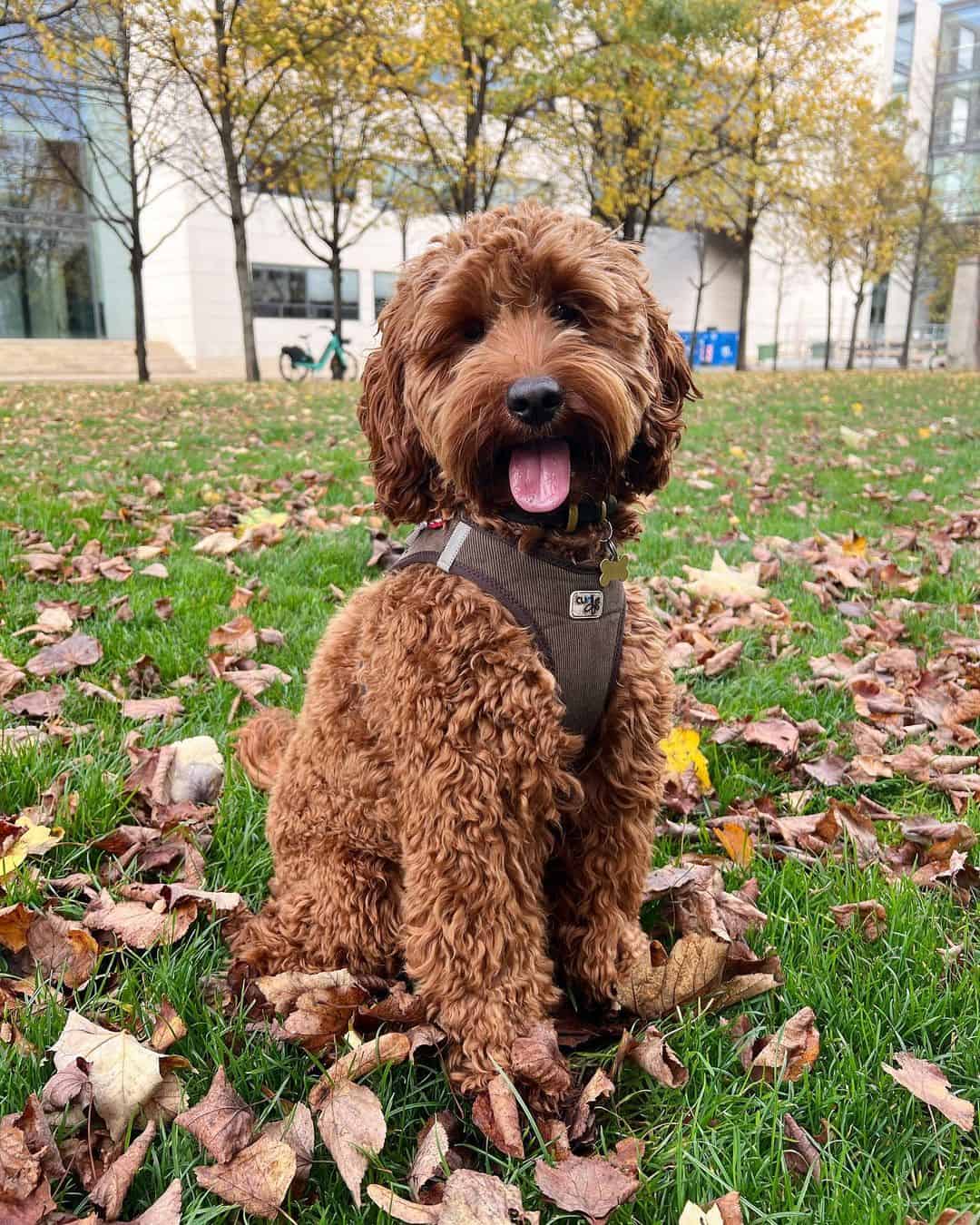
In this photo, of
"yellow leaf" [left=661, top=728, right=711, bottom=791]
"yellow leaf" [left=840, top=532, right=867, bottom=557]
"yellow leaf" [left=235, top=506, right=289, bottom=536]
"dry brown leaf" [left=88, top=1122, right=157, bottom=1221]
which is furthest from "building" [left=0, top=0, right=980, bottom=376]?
"dry brown leaf" [left=88, top=1122, right=157, bottom=1221]

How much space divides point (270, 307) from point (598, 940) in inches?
1434

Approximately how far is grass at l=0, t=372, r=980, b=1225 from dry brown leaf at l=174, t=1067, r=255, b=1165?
0.11 feet

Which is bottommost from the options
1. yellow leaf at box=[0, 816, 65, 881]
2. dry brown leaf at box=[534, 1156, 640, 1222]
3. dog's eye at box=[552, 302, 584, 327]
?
dry brown leaf at box=[534, 1156, 640, 1222]

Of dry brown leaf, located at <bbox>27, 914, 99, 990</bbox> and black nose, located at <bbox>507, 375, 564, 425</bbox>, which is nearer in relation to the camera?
black nose, located at <bbox>507, 375, 564, 425</bbox>

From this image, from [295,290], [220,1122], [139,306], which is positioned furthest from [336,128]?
[220,1122]

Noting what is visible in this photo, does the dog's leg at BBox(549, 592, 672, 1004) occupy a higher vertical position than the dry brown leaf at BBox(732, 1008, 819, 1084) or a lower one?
higher

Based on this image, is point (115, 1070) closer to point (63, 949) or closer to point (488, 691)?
point (63, 949)

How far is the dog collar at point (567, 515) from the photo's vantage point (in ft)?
7.01

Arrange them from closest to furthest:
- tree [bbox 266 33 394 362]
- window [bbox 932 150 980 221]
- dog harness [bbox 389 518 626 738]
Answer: dog harness [bbox 389 518 626 738] < tree [bbox 266 33 394 362] < window [bbox 932 150 980 221]

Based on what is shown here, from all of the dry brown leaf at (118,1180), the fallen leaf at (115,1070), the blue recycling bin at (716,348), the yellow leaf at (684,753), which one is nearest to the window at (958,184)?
the blue recycling bin at (716,348)

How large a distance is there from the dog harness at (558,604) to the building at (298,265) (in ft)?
52.1

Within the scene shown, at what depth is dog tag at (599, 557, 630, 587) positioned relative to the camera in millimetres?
2146

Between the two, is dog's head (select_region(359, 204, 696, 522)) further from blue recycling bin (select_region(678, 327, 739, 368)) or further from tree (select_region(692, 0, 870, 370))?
blue recycling bin (select_region(678, 327, 739, 368))

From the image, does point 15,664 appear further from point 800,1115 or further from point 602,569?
point 800,1115
